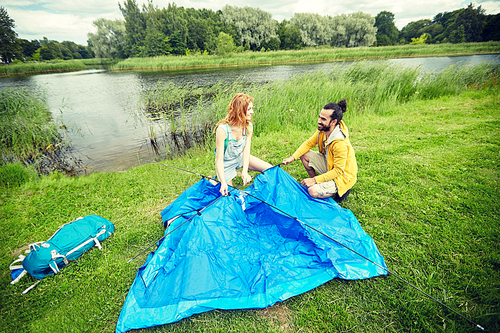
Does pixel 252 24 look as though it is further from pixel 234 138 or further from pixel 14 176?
pixel 234 138

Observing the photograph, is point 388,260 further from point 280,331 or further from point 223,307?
point 223,307

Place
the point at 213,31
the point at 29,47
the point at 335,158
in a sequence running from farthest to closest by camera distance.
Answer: the point at 213,31 < the point at 29,47 < the point at 335,158

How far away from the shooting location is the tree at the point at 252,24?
144 ft

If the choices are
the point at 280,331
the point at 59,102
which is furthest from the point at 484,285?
the point at 59,102

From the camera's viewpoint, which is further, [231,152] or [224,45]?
[224,45]

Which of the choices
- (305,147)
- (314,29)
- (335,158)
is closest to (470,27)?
(314,29)

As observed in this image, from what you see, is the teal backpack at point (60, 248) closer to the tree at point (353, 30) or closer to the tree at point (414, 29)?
the tree at point (353, 30)

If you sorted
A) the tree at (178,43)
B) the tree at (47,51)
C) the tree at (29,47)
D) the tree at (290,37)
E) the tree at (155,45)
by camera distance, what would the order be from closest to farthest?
the tree at (155,45), the tree at (29,47), the tree at (178,43), the tree at (47,51), the tree at (290,37)

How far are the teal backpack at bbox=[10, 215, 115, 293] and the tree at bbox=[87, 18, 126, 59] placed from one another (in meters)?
51.6

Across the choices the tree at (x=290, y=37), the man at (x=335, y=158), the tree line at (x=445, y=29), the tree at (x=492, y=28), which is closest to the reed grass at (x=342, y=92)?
the man at (x=335, y=158)

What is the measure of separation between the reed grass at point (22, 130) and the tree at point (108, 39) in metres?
45.0

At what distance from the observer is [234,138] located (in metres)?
2.84

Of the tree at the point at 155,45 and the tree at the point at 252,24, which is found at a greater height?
the tree at the point at 252,24

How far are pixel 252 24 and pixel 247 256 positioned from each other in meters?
52.4
